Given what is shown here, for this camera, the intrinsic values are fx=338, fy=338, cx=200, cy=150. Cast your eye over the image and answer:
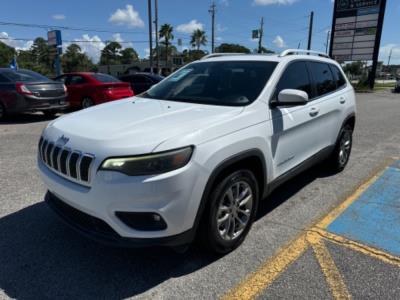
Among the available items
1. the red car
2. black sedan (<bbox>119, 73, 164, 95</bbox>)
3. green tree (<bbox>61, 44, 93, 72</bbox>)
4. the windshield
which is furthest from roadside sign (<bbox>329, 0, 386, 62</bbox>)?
green tree (<bbox>61, 44, 93, 72</bbox>)

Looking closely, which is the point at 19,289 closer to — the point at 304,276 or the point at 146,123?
the point at 146,123

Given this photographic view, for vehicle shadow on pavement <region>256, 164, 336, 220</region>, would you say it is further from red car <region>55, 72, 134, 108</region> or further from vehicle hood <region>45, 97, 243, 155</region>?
red car <region>55, 72, 134, 108</region>

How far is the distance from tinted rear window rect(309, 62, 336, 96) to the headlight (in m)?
2.74

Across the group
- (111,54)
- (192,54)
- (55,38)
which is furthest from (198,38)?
(55,38)

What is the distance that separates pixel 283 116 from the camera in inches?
132

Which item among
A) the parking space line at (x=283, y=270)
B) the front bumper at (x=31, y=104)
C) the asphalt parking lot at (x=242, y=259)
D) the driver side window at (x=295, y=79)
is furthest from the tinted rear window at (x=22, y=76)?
the parking space line at (x=283, y=270)

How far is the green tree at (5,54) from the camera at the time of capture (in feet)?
271

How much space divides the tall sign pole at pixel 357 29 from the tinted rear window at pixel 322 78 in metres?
29.9

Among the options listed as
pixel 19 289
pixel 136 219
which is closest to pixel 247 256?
pixel 136 219

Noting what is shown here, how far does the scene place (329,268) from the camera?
2799 mm

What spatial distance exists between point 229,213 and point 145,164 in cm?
98

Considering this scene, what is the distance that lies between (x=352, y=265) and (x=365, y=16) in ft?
110

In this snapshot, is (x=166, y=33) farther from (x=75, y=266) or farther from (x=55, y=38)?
(x=75, y=266)

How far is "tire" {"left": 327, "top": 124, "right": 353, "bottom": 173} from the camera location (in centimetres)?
497
